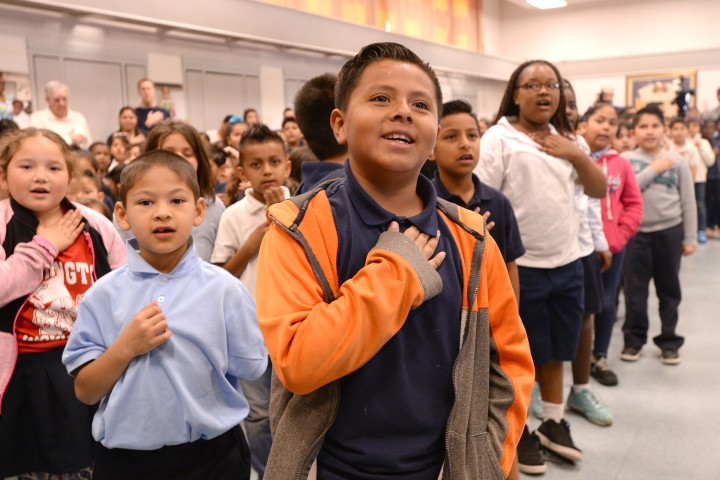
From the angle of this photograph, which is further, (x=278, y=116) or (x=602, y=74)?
(x=602, y=74)

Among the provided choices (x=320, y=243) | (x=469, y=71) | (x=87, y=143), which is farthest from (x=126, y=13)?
(x=469, y=71)

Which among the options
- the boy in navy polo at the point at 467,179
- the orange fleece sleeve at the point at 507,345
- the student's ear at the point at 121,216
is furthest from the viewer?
the boy in navy polo at the point at 467,179

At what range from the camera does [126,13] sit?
7.06 m

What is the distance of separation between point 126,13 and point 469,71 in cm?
863

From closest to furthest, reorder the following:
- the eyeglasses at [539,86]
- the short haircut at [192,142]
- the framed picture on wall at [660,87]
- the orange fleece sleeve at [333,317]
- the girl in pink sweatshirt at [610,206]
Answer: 1. the orange fleece sleeve at [333,317]
2. the short haircut at [192,142]
3. the eyeglasses at [539,86]
4. the girl in pink sweatshirt at [610,206]
5. the framed picture on wall at [660,87]

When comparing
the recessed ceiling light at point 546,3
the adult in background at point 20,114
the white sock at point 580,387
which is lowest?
the white sock at point 580,387

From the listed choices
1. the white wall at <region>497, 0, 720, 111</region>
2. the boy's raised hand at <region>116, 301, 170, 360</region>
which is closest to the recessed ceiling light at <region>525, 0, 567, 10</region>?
the white wall at <region>497, 0, 720, 111</region>

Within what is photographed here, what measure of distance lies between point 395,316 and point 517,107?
2.03m

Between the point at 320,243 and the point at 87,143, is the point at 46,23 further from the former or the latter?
the point at 320,243

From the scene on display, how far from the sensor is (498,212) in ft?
7.51

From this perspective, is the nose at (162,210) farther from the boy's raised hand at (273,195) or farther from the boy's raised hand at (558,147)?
the boy's raised hand at (558,147)

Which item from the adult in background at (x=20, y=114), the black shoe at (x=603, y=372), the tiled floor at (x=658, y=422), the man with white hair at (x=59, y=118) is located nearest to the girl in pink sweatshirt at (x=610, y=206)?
the black shoe at (x=603, y=372)

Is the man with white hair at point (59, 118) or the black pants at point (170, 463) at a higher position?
the man with white hair at point (59, 118)

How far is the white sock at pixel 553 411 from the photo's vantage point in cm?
286
